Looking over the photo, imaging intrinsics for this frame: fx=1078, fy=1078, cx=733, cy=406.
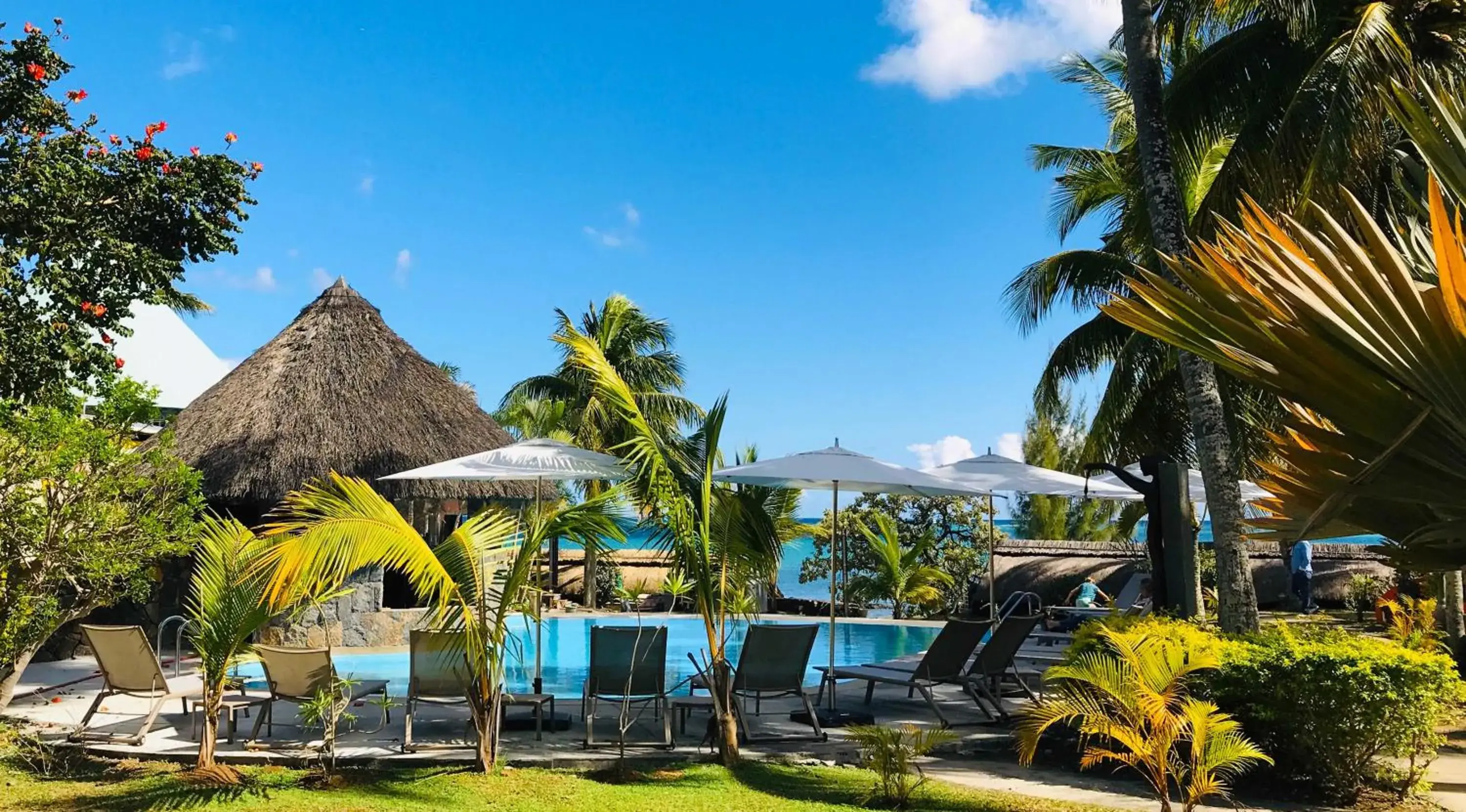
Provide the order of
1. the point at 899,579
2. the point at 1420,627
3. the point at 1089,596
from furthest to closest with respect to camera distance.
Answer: the point at 899,579 → the point at 1089,596 → the point at 1420,627

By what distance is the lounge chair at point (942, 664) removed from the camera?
8.34 m

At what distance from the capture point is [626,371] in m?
25.9

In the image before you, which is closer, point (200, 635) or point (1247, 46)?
point (200, 635)

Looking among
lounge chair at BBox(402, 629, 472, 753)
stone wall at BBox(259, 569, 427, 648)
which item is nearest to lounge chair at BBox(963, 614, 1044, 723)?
lounge chair at BBox(402, 629, 472, 753)

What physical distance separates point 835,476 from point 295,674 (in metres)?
4.44

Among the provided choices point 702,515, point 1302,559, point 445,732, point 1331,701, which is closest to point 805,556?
point 1302,559

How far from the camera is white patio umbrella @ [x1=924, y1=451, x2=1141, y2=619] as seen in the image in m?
10.9

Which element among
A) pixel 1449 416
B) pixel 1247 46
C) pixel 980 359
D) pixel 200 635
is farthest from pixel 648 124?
pixel 1449 416

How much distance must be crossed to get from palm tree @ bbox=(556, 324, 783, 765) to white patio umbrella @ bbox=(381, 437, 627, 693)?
1306mm

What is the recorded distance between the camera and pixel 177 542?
7.76 m

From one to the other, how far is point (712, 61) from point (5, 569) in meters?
17.7

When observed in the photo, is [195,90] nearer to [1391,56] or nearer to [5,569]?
[5,569]

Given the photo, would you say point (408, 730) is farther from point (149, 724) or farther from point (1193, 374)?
point (1193, 374)

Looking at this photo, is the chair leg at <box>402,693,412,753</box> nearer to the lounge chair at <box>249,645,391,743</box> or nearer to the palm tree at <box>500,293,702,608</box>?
the lounge chair at <box>249,645,391,743</box>
